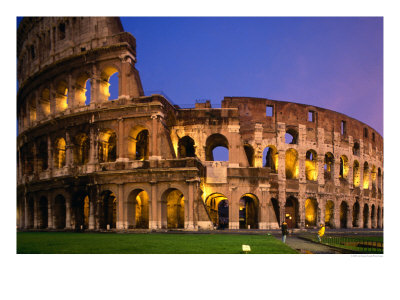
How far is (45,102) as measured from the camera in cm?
2970

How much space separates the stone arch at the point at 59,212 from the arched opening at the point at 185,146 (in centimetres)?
979

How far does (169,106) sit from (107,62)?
5.48m

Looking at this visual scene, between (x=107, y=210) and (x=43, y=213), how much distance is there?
261 inches

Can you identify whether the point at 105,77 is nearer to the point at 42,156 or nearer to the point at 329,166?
the point at 42,156

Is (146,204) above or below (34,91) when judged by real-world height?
below

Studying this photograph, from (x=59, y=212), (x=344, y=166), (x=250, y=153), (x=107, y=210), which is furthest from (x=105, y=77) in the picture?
(x=344, y=166)

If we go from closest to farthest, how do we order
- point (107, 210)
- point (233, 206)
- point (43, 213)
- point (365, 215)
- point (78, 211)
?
point (107, 210) → point (78, 211) → point (233, 206) → point (43, 213) → point (365, 215)

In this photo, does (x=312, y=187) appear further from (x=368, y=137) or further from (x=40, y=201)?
(x=40, y=201)

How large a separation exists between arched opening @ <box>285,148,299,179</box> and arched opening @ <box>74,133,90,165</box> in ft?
56.3

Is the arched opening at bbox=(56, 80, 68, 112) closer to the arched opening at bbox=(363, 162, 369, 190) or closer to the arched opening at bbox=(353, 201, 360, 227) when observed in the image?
the arched opening at bbox=(353, 201, 360, 227)

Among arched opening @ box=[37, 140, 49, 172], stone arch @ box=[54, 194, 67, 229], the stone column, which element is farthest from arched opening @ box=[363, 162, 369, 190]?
arched opening @ box=[37, 140, 49, 172]

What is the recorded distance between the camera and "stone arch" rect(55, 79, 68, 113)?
27.9 m

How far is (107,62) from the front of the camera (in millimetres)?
25609

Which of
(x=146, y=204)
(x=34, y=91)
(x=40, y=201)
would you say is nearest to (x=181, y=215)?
(x=146, y=204)
